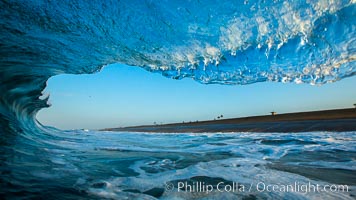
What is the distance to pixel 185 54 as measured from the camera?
5.17 m

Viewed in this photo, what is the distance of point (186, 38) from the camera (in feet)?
14.8

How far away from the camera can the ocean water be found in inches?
113

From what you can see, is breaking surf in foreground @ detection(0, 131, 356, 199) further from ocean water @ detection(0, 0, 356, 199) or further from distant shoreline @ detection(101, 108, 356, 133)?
distant shoreline @ detection(101, 108, 356, 133)

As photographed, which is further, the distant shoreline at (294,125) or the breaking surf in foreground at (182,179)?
the distant shoreline at (294,125)

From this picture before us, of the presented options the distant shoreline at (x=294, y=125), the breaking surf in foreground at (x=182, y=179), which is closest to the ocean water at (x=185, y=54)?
the breaking surf in foreground at (x=182, y=179)

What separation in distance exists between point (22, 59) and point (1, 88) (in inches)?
76.3

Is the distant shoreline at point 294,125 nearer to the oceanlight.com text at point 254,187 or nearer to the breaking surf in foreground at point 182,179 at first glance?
the breaking surf in foreground at point 182,179

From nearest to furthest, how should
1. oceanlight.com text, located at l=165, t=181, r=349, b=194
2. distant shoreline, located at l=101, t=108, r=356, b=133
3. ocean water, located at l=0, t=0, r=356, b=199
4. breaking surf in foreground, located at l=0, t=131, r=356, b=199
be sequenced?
breaking surf in foreground, located at l=0, t=131, r=356, b=199, oceanlight.com text, located at l=165, t=181, r=349, b=194, ocean water, located at l=0, t=0, r=356, b=199, distant shoreline, located at l=101, t=108, r=356, b=133

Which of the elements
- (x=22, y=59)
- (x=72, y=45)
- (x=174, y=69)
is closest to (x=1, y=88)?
(x=22, y=59)

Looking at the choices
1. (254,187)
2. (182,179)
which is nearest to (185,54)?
(182,179)

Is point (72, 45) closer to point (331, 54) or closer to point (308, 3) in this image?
point (308, 3)

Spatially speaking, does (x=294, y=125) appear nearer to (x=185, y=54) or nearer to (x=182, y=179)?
(x=185, y=54)

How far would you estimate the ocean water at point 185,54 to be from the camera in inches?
113

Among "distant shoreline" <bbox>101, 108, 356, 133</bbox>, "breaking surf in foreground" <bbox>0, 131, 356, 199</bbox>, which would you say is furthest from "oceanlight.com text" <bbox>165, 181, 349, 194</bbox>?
"distant shoreline" <bbox>101, 108, 356, 133</bbox>
